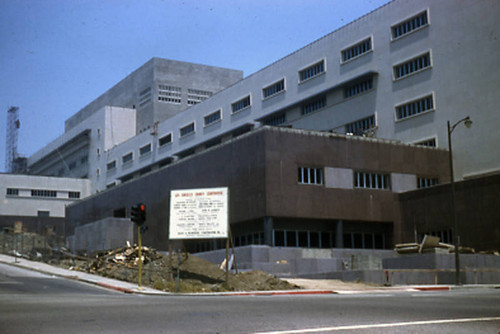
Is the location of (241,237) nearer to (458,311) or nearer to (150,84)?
(458,311)

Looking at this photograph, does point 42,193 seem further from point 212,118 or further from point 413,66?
point 413,66

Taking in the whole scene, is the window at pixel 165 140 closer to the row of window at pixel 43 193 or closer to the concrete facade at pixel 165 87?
the concrete facade at pixel 165 87

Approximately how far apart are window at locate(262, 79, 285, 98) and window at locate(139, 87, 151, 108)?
37.4m

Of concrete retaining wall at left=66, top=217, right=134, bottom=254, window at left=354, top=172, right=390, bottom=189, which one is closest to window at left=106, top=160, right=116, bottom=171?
concrete retaining wall at left=66, top=217, right=134, bottom=254

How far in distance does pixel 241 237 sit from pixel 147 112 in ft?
180

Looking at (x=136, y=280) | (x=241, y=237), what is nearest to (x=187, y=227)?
(x=136, y=280)

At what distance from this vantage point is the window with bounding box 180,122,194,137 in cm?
8300

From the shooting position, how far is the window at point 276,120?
7100 cm

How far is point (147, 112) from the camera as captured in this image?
344 feet

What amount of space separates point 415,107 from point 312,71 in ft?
46.5

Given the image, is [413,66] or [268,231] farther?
[413,66]

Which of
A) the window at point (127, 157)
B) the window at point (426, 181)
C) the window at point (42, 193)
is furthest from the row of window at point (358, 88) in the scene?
the window at point (42, 193)

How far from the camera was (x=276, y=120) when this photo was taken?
2832 inches

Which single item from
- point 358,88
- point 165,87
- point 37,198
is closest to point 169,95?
point 165,87
